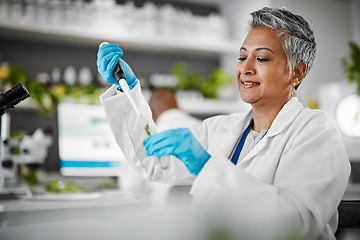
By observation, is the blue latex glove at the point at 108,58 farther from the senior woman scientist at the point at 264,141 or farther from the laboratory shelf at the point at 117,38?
the laboratory shelf at the point at 117,38

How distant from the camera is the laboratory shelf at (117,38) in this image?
258 cm

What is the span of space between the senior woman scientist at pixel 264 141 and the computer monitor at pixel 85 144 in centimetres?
113

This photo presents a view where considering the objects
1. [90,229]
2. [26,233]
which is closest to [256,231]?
[90,229]

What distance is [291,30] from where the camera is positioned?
1034 millimetres

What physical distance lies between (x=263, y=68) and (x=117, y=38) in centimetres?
192

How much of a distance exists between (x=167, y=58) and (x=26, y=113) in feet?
4.07

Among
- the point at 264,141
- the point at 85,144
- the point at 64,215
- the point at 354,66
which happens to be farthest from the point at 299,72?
the point at 354,66

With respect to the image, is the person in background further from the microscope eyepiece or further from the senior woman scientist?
the microscope eyepiece

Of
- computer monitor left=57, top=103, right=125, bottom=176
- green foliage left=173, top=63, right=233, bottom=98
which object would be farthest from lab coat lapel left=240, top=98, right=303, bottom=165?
green foliage left=173, top=63, right=233, bottom=98

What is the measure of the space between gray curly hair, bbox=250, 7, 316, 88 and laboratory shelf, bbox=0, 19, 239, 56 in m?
1.85

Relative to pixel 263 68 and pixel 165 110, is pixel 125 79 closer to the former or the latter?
pixel 263 68

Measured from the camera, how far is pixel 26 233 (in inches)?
32.5

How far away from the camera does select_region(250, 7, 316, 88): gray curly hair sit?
1.04 metres

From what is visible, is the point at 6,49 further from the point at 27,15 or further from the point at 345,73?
the point at 345,73
